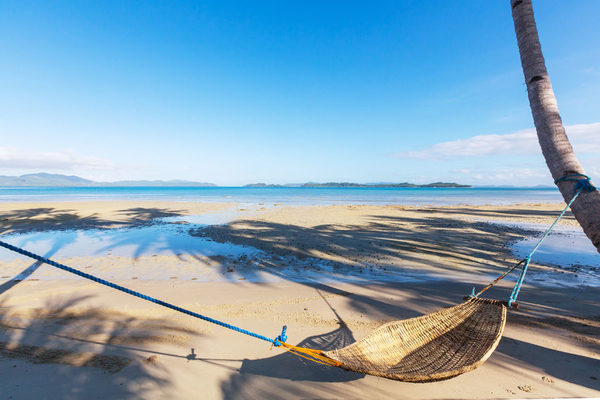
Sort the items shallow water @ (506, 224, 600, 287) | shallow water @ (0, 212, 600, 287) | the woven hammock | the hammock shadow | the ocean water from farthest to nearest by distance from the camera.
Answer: the ocean water → shallow water @ (0, 212, 600, 287) → shallow water @ (506, 224, 600, 287) → the hammock shadow → the woven hammock

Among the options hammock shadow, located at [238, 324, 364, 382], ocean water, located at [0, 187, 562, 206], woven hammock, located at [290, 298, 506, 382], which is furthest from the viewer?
ocean water, located at [0, 187, 562, 206]

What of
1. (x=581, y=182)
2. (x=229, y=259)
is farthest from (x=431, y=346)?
(x=229, y=259)

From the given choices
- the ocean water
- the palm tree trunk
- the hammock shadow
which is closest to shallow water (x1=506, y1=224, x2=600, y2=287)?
the palm tree trunk

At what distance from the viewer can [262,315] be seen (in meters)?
5.07

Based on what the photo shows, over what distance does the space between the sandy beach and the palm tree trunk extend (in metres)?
2.04

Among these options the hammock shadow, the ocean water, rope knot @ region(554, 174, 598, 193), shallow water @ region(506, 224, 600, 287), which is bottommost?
the hammock shadow

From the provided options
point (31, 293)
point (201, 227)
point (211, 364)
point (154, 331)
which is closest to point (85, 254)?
point (31, 293)

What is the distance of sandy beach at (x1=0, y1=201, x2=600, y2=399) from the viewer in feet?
10.6

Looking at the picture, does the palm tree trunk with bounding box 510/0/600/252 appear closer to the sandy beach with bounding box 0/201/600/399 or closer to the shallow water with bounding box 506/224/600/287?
the sandy beach with bounding box 0/201/600/399

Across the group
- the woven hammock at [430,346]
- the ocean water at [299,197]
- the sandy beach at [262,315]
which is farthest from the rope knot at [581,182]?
the ocean water at [299,197]

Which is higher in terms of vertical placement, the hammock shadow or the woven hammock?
the woven hammock

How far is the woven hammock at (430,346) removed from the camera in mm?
2814

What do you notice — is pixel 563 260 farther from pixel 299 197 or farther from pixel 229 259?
pixel 299 197

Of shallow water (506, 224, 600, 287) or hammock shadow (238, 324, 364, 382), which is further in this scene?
shallow water (506, 224, 600, 287)
